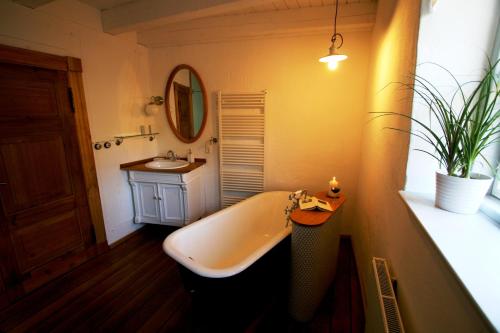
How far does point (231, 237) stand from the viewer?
228cm

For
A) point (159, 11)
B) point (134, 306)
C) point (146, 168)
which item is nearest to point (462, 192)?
point (134, 306)

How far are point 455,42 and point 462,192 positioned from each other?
2.04 ft

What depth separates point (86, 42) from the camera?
7.38 feet

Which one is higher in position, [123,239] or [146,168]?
[146,168]

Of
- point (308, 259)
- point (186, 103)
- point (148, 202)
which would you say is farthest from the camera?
point (186, 103)

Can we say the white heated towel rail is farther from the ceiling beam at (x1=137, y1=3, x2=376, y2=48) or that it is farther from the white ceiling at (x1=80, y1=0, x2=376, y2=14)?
the white ceiling at (x1=80, y1=0, x2=376, y2=14)

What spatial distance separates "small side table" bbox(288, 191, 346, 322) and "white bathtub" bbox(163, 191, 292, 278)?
0.18 metres

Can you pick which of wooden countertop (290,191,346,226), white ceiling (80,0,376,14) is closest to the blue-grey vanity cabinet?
wooden countertop (290,191,346,226)

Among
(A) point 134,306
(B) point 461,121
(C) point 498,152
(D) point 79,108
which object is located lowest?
(A) point 134,306

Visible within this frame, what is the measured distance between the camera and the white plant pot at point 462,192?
0.81 metres

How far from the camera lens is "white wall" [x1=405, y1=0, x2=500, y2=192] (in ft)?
2.91

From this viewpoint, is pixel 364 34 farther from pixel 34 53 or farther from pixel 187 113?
pixel 34 53

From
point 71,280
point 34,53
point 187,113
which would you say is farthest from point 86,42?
point 71,280

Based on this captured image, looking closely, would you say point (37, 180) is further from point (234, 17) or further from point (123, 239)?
point (234, 17)
